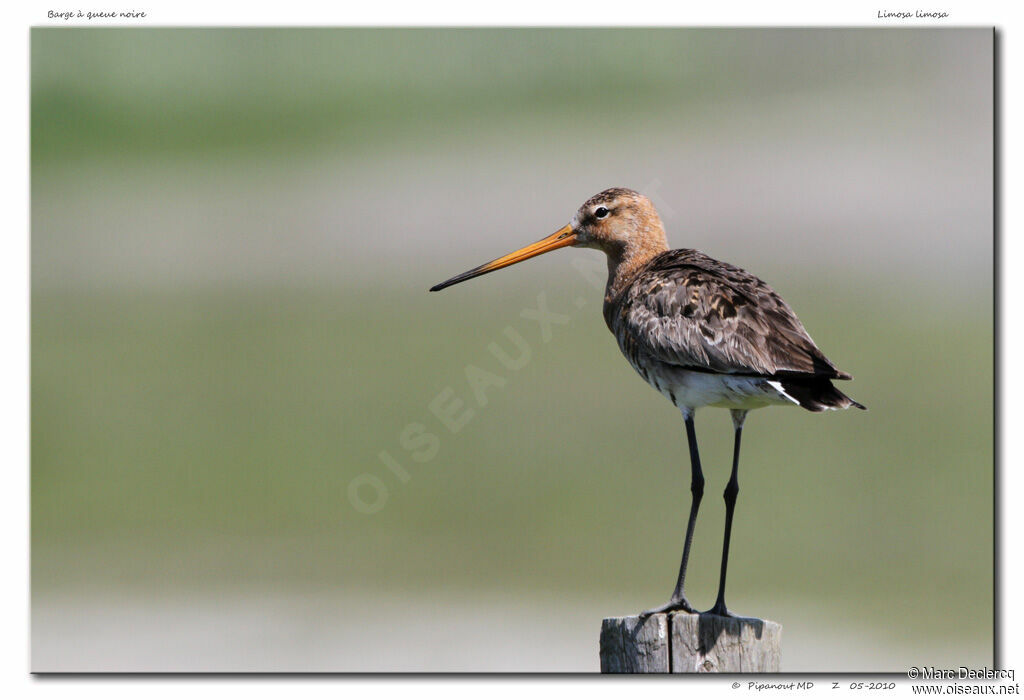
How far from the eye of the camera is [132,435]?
17766 mm

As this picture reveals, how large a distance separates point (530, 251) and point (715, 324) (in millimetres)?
2203

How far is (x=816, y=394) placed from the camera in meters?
7.76

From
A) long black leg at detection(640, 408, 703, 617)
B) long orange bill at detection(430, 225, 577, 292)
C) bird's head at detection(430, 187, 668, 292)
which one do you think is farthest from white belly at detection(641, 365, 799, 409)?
long orange bill at detection(430, 225, 577, 292)

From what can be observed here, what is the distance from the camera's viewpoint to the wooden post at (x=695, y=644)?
7379mm

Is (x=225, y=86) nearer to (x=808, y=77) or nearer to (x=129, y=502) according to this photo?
(x=129, y=502)

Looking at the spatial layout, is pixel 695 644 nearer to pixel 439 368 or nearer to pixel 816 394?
pixel 816 394

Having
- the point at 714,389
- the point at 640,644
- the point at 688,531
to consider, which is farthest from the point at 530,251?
the point at 640,644

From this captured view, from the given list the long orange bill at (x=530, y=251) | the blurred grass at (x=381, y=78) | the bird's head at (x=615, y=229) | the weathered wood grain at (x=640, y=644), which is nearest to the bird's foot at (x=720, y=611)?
the weathered wood grain at (x=640, y=644)

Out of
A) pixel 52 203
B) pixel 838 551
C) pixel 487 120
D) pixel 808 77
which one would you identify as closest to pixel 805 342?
pixel 808 77

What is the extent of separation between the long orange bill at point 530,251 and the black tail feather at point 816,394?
9.26 ft

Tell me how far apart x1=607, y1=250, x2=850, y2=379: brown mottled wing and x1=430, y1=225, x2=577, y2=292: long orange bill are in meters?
1.01

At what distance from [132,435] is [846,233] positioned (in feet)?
31.8

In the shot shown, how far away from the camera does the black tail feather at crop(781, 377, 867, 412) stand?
758cm

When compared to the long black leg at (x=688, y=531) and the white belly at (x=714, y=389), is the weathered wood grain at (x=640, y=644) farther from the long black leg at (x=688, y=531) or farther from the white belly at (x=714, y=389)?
the white belly at (x=714, y=389)
